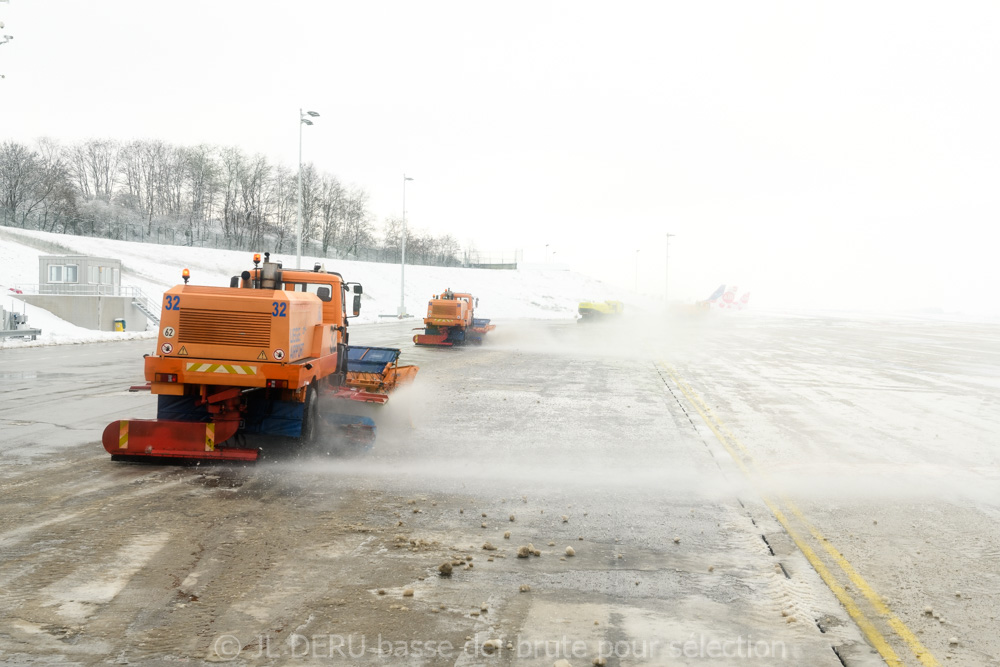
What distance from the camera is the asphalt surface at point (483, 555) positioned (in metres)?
4.42

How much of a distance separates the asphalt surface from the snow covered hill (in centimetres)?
2271

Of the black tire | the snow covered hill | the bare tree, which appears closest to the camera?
the black tire

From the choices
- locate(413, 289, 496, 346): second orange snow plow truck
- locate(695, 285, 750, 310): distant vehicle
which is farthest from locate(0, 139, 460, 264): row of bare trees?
locate(413, 289, 496, 346): second orange snow plow truck

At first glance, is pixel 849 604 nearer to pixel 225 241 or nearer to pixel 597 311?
pixel 597 311

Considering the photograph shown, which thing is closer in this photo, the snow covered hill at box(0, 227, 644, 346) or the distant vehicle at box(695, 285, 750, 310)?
the snow covered hill at box(0, 227, 644, 346)

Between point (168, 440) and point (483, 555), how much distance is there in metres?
4.77

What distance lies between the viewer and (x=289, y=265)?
263 feet

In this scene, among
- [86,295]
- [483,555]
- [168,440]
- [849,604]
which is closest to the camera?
[849,604]

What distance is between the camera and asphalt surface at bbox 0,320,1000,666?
4418 mm

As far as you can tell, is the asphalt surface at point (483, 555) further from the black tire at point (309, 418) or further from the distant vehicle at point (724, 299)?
the distant vehicle at point (724, 299)

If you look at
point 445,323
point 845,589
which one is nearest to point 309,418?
point 845,589

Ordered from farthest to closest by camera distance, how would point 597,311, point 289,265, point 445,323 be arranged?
point 289,265, point 597,311, point 445,323

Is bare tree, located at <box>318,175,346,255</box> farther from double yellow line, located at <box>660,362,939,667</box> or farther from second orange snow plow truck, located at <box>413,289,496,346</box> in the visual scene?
double yellow line, located at <box>660,362,939,667</box>

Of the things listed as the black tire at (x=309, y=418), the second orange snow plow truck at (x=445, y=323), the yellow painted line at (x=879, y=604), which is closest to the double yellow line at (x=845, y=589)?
the yellow painted line at (x=879, y=604)
